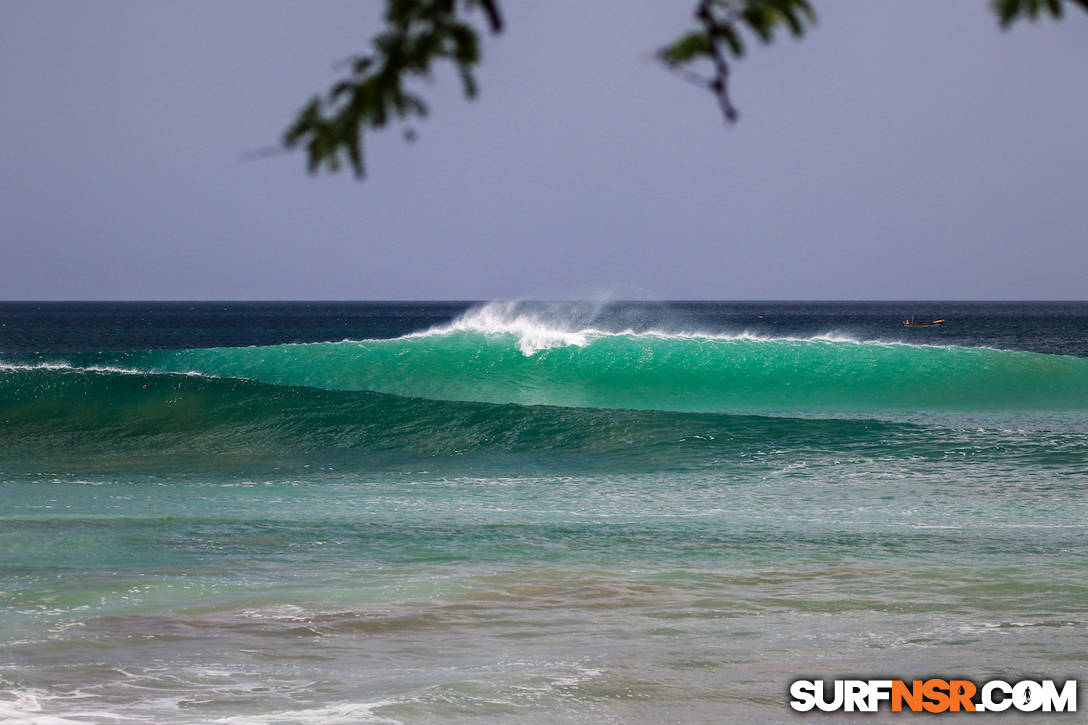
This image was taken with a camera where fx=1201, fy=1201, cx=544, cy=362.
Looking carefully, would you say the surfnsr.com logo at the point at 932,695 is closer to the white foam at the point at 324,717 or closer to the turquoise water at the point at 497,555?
the turquoise water at the point at 497,555

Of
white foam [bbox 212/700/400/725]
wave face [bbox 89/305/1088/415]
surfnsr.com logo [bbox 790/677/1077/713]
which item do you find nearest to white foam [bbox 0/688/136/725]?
white foam [bbox 212/700/400/725]

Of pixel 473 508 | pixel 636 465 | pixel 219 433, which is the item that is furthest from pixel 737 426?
pixel 219 433

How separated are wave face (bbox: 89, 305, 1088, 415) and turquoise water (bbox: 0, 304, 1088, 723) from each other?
2714 millimetres

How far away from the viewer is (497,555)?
24.6 ft

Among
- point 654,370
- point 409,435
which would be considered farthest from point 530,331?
point 409,435

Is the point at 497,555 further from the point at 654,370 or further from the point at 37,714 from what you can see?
the point at 654,370

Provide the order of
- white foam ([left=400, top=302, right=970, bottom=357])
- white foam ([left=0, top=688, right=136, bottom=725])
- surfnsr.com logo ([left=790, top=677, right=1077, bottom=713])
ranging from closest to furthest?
white foam ([left=0, top=688, right=136, bottom=725])
surfnsr.com logo ([left=790, top=677, right=1077, bottom=713])
white foam ([left=400, top=302, right=970, bottom=357])

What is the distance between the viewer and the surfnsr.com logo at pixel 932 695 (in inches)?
175

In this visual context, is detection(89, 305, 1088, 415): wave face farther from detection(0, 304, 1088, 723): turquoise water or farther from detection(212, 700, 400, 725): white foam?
detection(212, 700, 400, 725): white foam

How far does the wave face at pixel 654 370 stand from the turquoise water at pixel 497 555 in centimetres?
271

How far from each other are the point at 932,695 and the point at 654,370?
1883cm

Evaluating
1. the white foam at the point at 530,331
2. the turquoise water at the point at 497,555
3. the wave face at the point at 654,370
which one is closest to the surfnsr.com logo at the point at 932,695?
the turquoise water at the point at 497,555

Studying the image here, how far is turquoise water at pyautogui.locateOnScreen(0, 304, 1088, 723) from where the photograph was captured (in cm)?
481

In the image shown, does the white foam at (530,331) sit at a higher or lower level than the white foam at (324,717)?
higher
